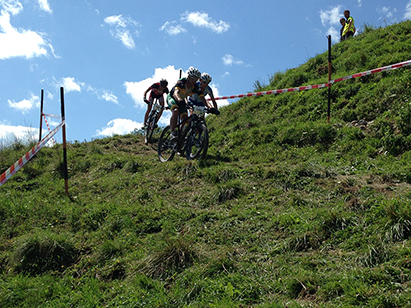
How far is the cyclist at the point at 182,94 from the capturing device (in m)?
9.11

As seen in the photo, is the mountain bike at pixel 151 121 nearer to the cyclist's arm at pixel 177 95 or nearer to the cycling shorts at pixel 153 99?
the cycling shorts at pixel 153 99

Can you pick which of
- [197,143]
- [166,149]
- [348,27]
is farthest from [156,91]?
[348,27]

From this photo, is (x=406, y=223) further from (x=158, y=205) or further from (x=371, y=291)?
(x=158, y=205)

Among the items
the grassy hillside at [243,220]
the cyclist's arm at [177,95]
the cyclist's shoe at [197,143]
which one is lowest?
the grassy hillside at [243,220]

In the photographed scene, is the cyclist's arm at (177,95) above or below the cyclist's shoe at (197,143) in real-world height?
above

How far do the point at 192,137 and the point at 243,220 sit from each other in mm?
3775

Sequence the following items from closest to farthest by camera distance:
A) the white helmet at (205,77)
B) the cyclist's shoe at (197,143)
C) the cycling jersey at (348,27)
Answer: the cyclist's shoe at (197,143)
the white helmet at (205,77)
the cycling jersey at (348,27)

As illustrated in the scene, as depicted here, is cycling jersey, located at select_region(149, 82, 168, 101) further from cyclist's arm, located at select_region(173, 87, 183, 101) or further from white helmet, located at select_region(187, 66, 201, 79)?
white helmet, located at select_region(187, 66, 201, 79)

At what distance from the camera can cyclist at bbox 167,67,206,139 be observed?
911 cm

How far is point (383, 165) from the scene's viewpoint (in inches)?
247

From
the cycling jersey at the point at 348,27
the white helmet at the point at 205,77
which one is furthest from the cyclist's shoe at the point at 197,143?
the cycling jersey at the point at 348,27

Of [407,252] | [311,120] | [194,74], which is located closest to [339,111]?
[311,120]

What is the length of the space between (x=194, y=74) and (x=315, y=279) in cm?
664

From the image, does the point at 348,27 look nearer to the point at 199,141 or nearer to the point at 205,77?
the point at 205,77
